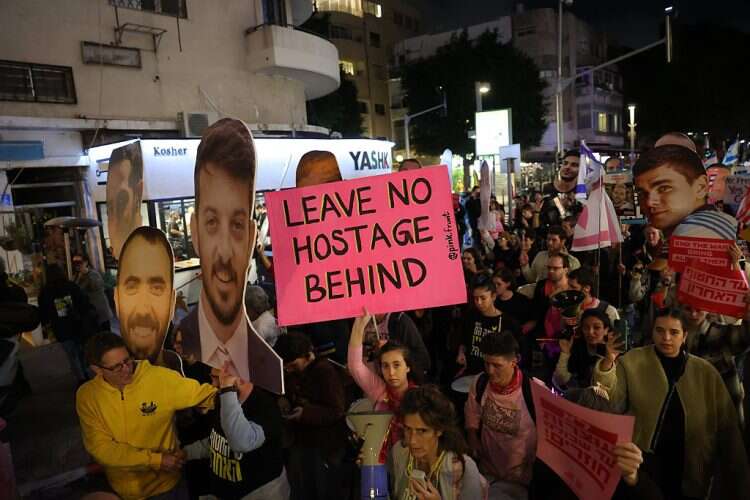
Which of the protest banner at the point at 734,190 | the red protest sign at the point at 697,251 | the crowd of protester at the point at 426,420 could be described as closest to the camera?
the crowd of protester at the point at 426,420

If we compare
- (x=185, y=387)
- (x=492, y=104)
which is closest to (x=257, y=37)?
(x=185, y=387)

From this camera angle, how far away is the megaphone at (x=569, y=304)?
4457 millimetres

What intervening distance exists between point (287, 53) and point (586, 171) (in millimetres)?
9779

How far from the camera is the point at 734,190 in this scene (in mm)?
8180

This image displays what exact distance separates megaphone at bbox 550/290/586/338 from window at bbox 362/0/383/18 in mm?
46636

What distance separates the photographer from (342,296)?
3.46 m

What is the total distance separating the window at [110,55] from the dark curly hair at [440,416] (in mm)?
12392

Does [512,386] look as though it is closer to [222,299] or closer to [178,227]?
[222,299]

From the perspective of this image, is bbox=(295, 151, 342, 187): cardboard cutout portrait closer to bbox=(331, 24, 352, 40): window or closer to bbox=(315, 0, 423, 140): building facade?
bbox=(315, 0, 423, 140): building facade

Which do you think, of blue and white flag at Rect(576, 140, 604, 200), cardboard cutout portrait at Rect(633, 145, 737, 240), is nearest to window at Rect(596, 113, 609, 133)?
blue and white flag at Rect(576, 140, 604, 200)

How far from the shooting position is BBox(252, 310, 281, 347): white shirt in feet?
15.9

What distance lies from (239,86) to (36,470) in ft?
38.8

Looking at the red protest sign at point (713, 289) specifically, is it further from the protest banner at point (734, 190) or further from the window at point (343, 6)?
the window at point (343, 6)

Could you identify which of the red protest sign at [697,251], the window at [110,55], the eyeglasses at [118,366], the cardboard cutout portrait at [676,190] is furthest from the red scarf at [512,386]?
the window at [110,55]
